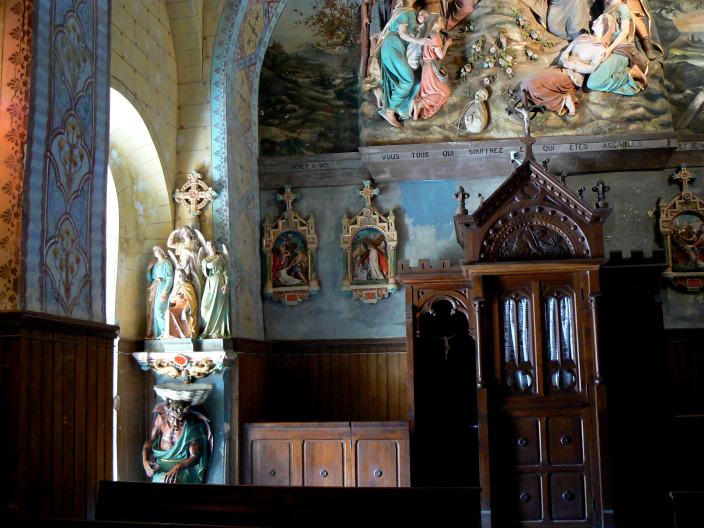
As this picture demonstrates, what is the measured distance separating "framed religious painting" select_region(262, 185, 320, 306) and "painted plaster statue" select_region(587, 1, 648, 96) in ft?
14.2

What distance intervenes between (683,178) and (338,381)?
5346 mm

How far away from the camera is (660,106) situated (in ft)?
34.3

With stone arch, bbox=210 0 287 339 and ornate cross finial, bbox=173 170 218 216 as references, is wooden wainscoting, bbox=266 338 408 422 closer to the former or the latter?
stone arch, bbox=210 0 287 339

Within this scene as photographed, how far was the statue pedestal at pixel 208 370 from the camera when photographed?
9281mm

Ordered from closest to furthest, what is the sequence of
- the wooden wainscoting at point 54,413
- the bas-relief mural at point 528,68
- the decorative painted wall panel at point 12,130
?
the wooden wainscoting at point 54,413, the decorative painted wall panel at point 12,130, the bas-relief mural at point 528,68

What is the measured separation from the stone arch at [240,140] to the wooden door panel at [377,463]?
2.13m

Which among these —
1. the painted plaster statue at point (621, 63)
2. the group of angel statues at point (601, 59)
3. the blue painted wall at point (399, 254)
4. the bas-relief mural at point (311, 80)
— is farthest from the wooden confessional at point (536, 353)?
the bas-relief mural at point (311, 80)

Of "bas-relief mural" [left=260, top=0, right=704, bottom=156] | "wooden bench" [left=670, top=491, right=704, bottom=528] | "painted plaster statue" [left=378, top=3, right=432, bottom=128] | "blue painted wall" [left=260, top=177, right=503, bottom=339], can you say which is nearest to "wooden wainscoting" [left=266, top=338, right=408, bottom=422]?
"blue painted wall" [left=260, top=177, right=503, bottom=339]

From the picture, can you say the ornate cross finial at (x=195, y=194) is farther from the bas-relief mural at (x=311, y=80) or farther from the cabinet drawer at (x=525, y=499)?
the cabinet drawer at (x=525, y=499)

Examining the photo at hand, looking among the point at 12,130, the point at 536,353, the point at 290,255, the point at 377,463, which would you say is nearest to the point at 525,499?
the point at 536,353

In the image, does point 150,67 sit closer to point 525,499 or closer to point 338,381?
point 338,381

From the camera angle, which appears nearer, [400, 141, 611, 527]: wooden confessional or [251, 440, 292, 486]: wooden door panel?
[400, 141, 611, 527]: wooden confessional

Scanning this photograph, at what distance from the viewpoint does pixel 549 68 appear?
34.7ft

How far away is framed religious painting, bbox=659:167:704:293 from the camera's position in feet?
34.4
